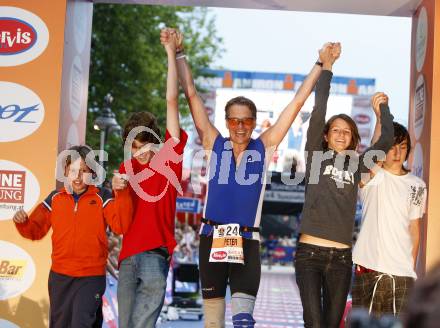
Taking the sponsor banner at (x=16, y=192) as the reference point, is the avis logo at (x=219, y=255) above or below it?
below

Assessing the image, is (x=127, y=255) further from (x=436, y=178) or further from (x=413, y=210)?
(x=436, y=178)

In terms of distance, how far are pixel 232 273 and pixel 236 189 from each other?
1.57 ft

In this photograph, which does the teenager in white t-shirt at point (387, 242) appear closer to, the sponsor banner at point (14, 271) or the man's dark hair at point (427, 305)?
the sponsor banner at point (14, 271)

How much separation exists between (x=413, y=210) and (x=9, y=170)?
9.24 ft

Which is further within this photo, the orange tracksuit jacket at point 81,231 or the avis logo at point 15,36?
the avis logo at point 15,36

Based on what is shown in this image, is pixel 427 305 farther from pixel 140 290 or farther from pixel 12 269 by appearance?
pixel 12 269

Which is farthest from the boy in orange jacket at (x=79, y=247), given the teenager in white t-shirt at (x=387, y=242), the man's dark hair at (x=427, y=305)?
the man's dark hair at (x=427, y=305)

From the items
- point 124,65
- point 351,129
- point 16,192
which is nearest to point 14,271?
point 16,192

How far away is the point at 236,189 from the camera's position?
4113mm

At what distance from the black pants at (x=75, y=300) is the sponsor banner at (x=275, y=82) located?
23863 millimetres

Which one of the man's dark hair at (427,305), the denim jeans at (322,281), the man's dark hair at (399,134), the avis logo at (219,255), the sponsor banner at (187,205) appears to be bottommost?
the sponsor banner at (187,205)

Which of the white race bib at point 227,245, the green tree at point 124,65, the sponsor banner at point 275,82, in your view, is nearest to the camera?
the white race bib at point 227,245

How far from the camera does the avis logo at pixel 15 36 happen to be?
523cm

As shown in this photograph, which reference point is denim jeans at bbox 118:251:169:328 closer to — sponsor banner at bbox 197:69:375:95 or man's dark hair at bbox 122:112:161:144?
man's dark hair at bbox 122:112:161:144
